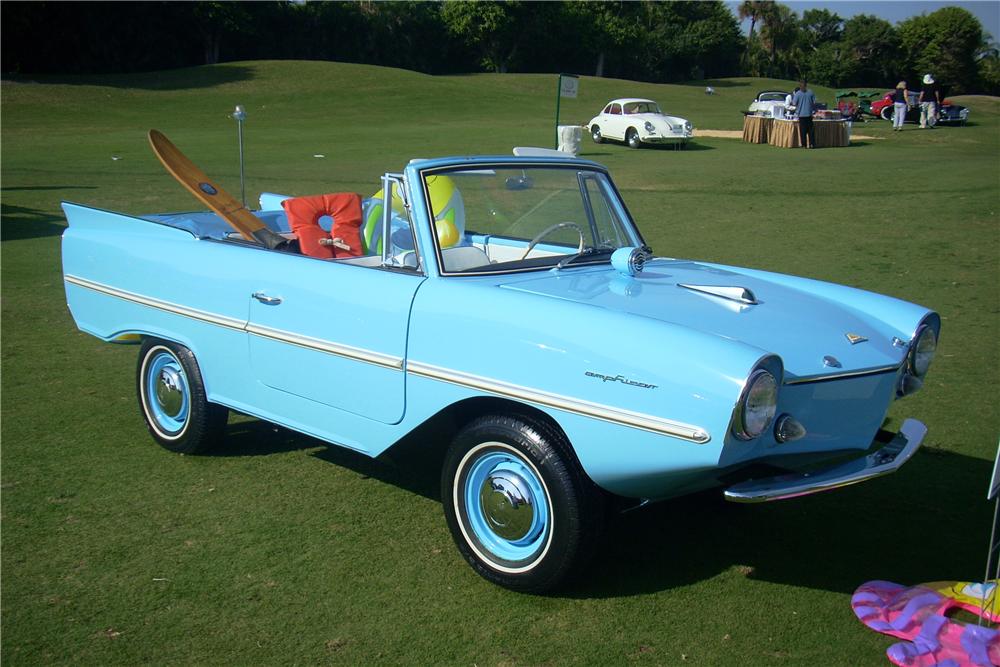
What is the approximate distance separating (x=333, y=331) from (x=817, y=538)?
7.67ft

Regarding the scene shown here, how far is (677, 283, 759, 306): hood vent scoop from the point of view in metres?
3.80

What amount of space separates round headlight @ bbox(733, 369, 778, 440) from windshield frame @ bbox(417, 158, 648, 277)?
1374 mm

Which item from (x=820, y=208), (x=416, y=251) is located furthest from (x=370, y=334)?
(x=820, y=208)

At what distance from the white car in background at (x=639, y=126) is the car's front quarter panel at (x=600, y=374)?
863 inches

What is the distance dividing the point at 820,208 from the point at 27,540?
488 inches

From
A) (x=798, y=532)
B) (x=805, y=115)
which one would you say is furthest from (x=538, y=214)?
(x=805, y=115)

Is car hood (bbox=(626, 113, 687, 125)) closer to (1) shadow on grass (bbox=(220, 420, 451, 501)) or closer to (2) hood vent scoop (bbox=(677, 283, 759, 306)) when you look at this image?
(1) shadow on grass (bbox=(220, 420, 451, 501))

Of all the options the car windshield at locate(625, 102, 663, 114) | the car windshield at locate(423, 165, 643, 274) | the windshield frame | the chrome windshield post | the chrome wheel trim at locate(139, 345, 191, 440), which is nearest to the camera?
the windshield frame

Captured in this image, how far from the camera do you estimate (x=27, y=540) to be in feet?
12.7

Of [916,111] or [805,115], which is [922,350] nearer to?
[805,115]

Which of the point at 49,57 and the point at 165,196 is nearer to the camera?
the point at 165,196

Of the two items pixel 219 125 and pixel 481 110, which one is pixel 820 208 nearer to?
pixel 219 125

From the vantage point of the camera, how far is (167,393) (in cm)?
493

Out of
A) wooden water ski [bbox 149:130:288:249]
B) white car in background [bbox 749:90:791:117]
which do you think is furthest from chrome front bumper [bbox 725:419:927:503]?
white car in background [bbox 749:90:791:117]
